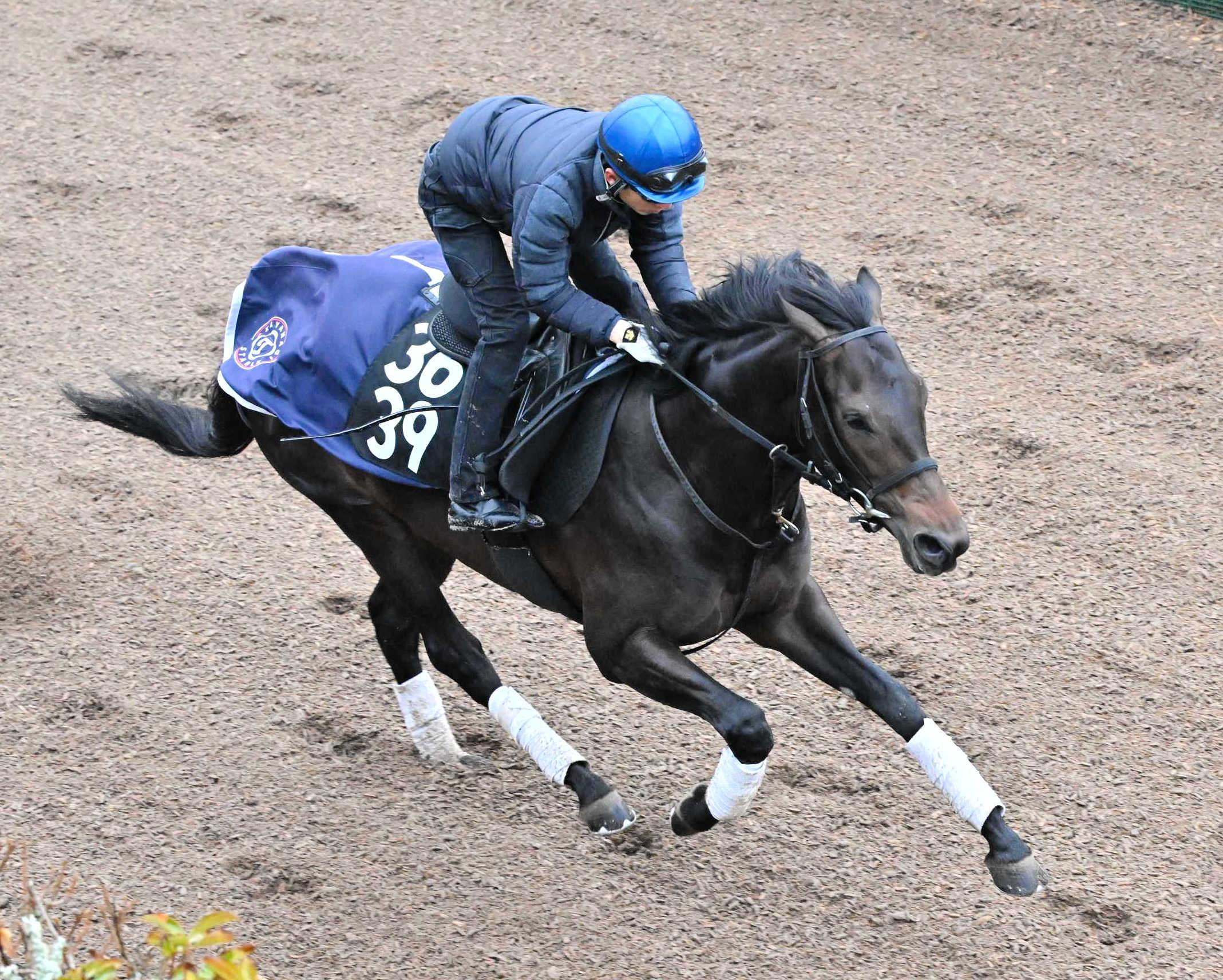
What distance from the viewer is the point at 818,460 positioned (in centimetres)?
378

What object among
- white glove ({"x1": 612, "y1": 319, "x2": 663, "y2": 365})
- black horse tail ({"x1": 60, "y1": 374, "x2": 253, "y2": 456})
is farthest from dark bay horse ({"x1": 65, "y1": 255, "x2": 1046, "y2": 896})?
black horse tail ({"x1": 60, "y1": 374, "x2": 253, "y2": 456})

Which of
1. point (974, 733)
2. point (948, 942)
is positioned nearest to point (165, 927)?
point (948, 942)

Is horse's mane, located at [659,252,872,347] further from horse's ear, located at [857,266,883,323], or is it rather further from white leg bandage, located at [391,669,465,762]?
white leg bandage, located at [391,669,465,762]

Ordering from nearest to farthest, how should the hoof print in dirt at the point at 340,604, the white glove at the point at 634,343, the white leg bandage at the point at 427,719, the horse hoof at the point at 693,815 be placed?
the white glove at the point at 634,343 → the horse hoof at the point at 693,815 → the white leg bandage at the point at 427,719 → the hoof print in dirt at the point at 340,604

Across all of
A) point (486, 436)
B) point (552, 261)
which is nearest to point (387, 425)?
point (486, 436)

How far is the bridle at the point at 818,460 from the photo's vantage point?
11.9ft

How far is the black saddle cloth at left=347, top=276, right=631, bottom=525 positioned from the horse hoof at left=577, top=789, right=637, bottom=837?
32.7 inches

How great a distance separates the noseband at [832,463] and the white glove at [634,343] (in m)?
0.43

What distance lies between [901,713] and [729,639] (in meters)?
1.53

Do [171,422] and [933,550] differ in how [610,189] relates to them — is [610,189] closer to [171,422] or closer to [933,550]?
[933,550]

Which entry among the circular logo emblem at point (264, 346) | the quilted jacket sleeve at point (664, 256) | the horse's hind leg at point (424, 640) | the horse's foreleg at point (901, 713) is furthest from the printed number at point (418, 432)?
the horse's foreleg at point (901, 713)

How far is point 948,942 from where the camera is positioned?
435cm

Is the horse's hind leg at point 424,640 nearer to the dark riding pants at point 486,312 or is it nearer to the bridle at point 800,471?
the dark riding pants at point 486,312

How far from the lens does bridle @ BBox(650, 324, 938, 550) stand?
3.62 meters
